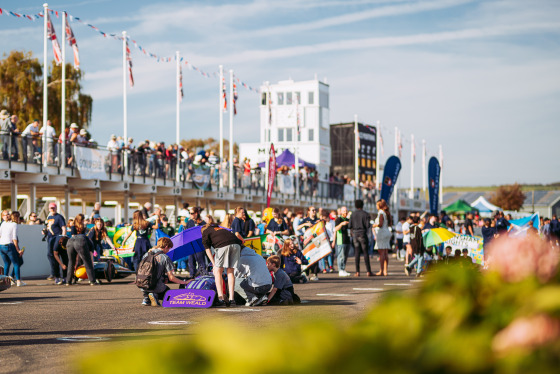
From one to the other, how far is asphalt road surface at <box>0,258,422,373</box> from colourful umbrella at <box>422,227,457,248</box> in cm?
388

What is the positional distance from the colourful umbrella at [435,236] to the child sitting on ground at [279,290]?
929cm

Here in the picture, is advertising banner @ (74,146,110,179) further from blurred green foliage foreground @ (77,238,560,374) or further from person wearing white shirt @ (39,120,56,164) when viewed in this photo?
blurred green foliage foreground @ (77,238,560,374)

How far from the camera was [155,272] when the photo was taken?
1378cm

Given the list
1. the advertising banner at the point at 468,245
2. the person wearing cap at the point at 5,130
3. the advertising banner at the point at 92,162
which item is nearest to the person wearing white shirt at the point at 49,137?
the advertising banner at the point at 92,162

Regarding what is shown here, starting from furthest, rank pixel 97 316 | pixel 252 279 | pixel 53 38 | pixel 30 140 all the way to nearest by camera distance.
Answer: pixel 53 38 < pixel 30 140 < pixel 252 279 < pixel 97 316

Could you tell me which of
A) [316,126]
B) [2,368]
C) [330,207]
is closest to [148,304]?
[2,368]

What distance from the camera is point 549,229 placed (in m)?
38.2

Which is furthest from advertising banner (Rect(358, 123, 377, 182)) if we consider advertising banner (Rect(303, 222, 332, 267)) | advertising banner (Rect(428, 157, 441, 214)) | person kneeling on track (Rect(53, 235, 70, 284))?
person kneeling on track (Rect(53, 235, 70, 284))

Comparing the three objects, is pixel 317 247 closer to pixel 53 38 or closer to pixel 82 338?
pixel 82 338

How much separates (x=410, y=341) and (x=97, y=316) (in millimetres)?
10746

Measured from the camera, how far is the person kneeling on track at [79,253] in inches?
760

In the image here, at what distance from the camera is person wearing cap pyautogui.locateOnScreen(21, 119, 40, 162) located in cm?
2622

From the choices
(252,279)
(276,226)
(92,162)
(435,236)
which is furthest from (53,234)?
(92,162)

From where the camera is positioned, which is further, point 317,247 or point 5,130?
point 5,130
